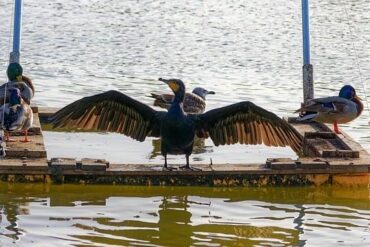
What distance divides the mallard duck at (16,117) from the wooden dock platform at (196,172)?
0.30 m

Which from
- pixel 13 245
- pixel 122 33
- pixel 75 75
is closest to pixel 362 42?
pixel 122 33

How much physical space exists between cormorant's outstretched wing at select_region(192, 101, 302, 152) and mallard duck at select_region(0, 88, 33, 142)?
6.42ft

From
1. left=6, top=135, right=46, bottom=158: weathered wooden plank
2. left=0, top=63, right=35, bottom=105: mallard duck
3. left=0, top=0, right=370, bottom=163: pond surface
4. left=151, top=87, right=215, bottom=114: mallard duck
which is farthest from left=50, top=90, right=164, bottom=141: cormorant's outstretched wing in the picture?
left=151, top=87, right=215, bottom=114: mallard duck

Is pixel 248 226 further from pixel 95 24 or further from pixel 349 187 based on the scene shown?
pixel 95 24

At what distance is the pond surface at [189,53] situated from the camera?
16156mm

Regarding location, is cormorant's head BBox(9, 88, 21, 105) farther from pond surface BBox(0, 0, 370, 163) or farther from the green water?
the green water

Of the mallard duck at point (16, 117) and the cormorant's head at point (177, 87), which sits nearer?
the cormorant's head at point (177, 87)

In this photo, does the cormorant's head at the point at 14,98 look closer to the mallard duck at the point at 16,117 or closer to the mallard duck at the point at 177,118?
the mallard duck at the point at 16,117

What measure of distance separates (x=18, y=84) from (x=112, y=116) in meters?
Answer: 2.70

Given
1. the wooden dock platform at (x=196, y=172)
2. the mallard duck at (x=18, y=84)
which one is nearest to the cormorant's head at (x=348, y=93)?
the wooden dock platform at (x=196, y=172)

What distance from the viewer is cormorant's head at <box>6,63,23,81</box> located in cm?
1556

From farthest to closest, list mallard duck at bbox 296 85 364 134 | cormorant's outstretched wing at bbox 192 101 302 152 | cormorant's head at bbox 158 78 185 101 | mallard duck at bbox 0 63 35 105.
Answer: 1. mallard duck at bbox 0 63 35 105
2. mallard duck at bbox 296 85 364 134
3. cormorant's outstretched wing at bbox 192 101 302 152
4. cormorant's head at bbox 158 78 185 101

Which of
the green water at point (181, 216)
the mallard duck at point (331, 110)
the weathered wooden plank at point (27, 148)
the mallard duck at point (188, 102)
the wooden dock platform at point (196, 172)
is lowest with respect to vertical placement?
the green water at point (181, 216)

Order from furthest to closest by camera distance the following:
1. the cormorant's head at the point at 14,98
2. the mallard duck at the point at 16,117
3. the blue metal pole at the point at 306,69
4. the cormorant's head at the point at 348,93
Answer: the blue metal pole at the point at 306,69 → the cormorant's head at the point at 348,93 → the cormorant's head at the point at 14,98 → the mallard duck at the point at 16,117
